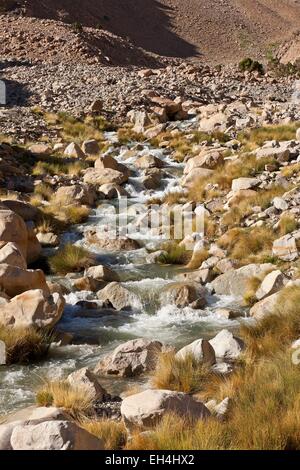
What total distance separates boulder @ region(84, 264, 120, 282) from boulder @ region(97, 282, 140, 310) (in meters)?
0.75

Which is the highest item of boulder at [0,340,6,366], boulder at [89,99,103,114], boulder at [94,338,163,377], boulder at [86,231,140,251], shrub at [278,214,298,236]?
boulder at [89,99,103,114]

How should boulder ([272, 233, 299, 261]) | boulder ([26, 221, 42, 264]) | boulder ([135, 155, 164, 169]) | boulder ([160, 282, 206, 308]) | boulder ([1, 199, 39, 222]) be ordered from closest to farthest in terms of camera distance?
boulder ([160, 282, 206, 308]), boulder ([272, 233, 299, 261]), boulder ([26, 221, 42, 264]), boulder ([1, 199, 39, 222]), boulder ([135, 155, 164, 169])

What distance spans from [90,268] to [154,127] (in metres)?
12.7

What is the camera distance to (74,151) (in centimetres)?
1875

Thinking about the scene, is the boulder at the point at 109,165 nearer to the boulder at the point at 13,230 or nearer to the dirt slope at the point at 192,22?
the boulder at the point at 13,230

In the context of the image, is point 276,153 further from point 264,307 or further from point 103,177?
point 264,307

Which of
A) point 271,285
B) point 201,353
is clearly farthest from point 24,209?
point 201,353

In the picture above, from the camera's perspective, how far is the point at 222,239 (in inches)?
471

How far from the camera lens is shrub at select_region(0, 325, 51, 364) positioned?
7.18 meters

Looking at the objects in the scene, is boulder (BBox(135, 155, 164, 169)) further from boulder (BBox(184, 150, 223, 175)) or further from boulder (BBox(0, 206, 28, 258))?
boulder (BBox(0, 206, 28, 258))

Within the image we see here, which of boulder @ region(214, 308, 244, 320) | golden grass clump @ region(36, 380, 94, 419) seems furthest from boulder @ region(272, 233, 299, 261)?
golden grass clump @ region(36, 380, 94, 419)

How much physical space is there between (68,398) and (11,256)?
445 cm

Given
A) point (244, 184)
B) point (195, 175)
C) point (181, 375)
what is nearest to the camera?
point (181, 375)
